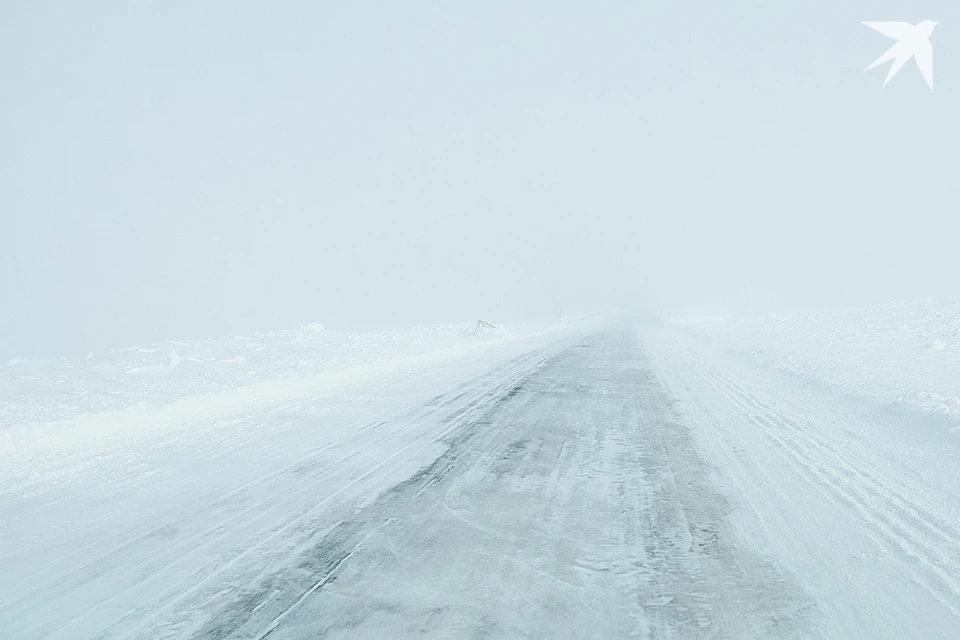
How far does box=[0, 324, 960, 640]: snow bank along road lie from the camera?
3043 millimetres

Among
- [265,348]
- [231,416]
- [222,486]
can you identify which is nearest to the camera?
[222,486]

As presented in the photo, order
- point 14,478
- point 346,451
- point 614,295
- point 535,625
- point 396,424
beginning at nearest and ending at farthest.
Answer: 1. point 535,625
2. point 14,478
3. point 346,451
4. point 396,424
5. point 614,295

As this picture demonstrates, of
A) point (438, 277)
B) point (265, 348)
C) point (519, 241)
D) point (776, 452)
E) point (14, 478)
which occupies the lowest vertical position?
point (776, 452)

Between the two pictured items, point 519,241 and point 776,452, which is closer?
point 776,452

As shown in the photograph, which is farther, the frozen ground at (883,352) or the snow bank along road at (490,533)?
the frozen ground at (883,352)

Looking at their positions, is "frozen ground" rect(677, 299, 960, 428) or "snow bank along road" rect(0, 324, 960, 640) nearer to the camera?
"snow bank along road" rect(0, 324, 960, 640)

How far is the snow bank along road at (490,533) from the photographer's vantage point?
120 inches

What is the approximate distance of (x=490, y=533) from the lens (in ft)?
13.4

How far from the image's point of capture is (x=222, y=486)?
526cm

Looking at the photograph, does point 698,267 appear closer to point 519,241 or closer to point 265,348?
point 519,241

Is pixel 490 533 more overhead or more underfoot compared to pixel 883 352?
more overhead

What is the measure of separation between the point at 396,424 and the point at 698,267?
175830 millimetres

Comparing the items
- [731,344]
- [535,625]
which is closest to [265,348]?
[535,625]

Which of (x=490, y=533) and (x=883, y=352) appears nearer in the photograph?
(x=490, y=533)
